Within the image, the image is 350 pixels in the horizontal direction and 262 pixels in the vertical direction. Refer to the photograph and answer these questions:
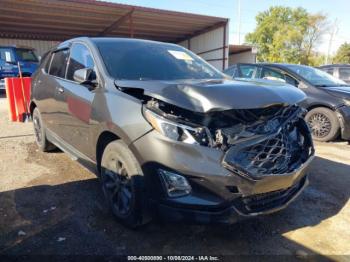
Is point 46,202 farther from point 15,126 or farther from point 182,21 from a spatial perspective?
point 182,21

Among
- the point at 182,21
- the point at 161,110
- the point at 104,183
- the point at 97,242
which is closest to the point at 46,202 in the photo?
the point at 104,183

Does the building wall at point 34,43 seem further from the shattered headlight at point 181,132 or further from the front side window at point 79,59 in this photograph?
the shattered headlight at point 181,132

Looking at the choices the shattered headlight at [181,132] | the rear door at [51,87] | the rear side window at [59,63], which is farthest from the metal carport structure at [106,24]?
the shattered headlight at [181,132]

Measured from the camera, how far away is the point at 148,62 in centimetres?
348

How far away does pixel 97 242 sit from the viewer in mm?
2684

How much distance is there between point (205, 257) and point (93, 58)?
2.28m

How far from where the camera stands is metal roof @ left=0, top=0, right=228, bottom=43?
54.0 feet

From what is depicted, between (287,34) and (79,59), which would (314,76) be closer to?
(79,59)

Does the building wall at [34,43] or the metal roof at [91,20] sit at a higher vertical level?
the metal roof at [91,20]

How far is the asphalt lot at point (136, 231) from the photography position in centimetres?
260

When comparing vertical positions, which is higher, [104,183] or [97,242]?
[104,183]

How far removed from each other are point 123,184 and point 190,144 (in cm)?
87

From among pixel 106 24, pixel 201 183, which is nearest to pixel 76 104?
pixel 201 183

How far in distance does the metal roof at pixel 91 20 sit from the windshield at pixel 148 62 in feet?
45.3
